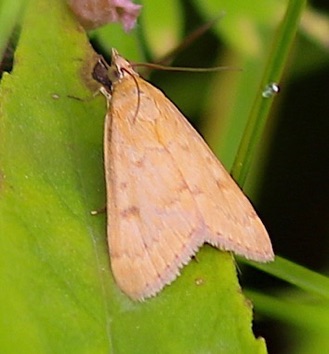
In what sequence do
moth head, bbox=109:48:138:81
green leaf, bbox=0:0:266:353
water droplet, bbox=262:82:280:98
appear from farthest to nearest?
water droplet, bbox=262:82:280:98
moth head, bbox=109:48:138:81
green leaf, bbox=0:0:266:353

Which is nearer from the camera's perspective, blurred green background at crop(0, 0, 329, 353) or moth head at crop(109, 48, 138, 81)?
blurred green background at crop(0, 0, 329, 353)

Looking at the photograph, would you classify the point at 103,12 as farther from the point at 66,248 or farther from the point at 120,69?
the point at 66,248

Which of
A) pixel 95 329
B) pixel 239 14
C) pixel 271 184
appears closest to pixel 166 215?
pixel 95 329

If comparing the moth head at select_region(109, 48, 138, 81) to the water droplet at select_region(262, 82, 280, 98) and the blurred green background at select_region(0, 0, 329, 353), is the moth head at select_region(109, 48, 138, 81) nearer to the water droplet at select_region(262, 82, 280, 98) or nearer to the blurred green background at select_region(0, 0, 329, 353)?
the blurred green background at select_region(0, 0, 329, 353)

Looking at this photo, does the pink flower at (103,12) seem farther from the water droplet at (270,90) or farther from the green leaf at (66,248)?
the water droplet at (270,90)

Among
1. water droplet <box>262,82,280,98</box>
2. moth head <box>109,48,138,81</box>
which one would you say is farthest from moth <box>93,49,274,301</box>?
water droplet <box>262,82,280,98</box>

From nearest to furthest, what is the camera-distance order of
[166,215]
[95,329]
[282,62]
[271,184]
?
[95,329] → [166,215] → [282,62] → [271,184]

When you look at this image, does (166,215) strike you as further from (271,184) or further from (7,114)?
(271,184)
